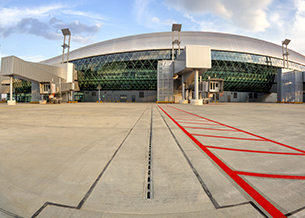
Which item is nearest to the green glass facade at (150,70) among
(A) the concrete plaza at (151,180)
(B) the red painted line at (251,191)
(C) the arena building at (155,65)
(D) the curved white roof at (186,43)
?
(C) the arena building at (155,65)

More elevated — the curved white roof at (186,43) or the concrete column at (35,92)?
the curved white roof at (186,43)

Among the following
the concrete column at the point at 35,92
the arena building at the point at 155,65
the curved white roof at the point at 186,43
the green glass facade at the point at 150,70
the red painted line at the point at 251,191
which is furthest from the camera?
the curved white roof at the point at 186,43

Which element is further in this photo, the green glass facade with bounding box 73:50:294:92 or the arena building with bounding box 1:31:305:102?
the arena building with bounding box 1:31:305:102

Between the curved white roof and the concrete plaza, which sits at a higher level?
the curved white roof

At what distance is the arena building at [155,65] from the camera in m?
49.2

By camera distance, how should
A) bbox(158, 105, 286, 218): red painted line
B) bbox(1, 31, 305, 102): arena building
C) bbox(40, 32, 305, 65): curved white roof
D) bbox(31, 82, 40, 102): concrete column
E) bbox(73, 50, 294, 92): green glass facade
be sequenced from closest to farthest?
bbox(158, 105, 286, 218): red painted line
bbox(31, 82, 40, 102): concrete column
bbox(73, 50, 294, 92): green glass facade
bbox(1, 31, 305, 102): arena building
bbox(40, 32, 305, 65): curved white roof

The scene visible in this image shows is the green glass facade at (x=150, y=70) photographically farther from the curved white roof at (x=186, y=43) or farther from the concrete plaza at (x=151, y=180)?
the concrete plaza at (x=151, y=180)

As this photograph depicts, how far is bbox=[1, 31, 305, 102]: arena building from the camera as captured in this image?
4916 cm

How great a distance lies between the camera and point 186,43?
4872 cm

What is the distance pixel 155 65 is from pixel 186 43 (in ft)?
36.8

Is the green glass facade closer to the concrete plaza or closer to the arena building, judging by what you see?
the arena building

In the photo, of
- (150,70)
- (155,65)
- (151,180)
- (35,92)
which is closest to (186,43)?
(155,65)

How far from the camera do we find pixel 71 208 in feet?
6.36

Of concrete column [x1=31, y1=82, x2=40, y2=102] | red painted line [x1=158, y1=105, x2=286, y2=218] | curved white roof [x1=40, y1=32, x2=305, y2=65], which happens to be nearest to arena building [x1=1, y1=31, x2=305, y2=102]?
curved white roof [x1=40, y1=32, x2=305, y2=65]
